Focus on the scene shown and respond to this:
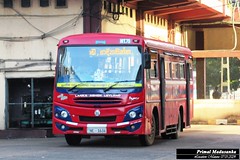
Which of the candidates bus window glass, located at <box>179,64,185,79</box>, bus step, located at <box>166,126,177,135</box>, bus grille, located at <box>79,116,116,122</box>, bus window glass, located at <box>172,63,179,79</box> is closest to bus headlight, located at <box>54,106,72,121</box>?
bus grille, located at <box>79,116,116,122</box>

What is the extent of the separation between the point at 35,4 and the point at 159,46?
6799 mm

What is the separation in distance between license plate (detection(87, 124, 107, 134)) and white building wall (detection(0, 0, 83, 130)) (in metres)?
7.35

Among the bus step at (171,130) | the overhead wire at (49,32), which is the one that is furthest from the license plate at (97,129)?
the overhead wire at (49,32)

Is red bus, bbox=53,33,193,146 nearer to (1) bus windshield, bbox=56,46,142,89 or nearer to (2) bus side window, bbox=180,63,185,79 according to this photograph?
(1) bus windshield, bbox=56,46,142,89

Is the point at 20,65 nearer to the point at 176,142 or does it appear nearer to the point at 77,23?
the point at 77,23

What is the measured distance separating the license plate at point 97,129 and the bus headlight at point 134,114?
61cm

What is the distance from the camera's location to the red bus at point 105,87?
18453 millimetres

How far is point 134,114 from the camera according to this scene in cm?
1847

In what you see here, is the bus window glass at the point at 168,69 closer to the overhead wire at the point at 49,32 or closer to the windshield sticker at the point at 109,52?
the windshield sticker at the point at 109,52

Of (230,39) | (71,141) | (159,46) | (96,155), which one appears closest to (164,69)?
(159,46)

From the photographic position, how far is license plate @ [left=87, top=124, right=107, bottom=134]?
18406 mm

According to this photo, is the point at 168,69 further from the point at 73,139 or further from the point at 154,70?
the point at 73,139

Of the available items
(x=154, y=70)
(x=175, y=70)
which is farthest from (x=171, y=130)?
(x=154, y=70)

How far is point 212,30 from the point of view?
4044cm
